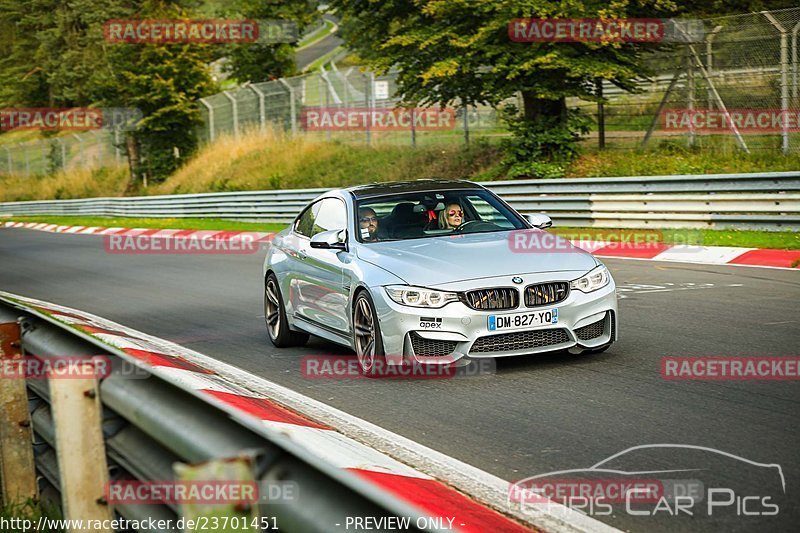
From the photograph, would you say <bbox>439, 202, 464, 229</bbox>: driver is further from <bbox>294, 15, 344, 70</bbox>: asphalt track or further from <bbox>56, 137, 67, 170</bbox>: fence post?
<bbox>294, 15, 344, 70</bbox>: asphalt track

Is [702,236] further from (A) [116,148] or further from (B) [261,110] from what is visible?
(A) [116,148]

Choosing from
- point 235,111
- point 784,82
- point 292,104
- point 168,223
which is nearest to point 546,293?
point 784,82

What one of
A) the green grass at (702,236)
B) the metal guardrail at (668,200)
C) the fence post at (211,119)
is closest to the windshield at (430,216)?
the green grass at (702,236)

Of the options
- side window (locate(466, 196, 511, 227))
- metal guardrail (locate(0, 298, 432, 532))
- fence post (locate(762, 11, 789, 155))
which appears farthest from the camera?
fence post (locate(762, 11, 789, 155))

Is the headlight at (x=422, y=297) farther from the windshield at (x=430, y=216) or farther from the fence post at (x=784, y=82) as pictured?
the fence post at (x=784, y=82)

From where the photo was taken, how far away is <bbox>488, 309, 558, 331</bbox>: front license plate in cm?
836

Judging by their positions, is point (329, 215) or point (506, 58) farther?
point (506, 58)

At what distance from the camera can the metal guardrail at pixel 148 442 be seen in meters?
2.65

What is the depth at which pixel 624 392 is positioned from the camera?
768 centimetres

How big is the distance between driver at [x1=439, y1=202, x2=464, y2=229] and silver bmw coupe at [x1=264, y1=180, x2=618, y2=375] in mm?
12

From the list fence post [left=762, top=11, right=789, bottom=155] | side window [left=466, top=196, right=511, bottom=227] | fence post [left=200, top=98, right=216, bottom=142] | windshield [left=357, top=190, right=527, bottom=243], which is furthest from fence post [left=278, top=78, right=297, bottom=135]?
windshield [left=357, top=190, right=527, bottom=243]

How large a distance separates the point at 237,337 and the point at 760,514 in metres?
7.67

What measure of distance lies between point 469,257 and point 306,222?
2754 mm

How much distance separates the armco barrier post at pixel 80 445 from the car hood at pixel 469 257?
4.55 m
